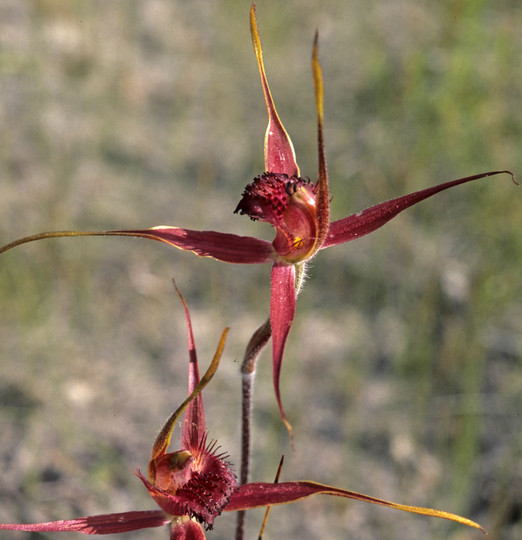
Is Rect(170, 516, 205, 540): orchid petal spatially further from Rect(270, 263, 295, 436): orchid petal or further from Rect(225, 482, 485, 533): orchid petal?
Rect(270, 263, 295, 436): orchid petal

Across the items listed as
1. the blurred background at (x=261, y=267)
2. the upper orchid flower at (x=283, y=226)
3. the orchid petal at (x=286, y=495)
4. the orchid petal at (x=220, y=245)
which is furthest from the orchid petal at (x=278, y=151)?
the blurred background at (x=261, y=267)

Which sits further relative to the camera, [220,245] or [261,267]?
[261,267]

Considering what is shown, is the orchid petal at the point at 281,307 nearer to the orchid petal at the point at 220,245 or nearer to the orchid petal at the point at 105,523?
the orchid petal at the point at 220,245

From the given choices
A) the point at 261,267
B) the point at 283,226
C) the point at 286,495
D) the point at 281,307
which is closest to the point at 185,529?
the point at 286,495

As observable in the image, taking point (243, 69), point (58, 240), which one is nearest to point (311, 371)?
point (58, 240)

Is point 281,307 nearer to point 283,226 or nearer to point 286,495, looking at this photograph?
point 283,226

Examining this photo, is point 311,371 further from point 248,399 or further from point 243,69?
point 243,69

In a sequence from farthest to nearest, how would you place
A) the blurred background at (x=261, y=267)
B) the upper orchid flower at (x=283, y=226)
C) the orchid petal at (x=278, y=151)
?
the blurred background at (x=261, y=267), the orchid petal at (x=278, y=151), the upper orchid flower at (x=283, y=226)
